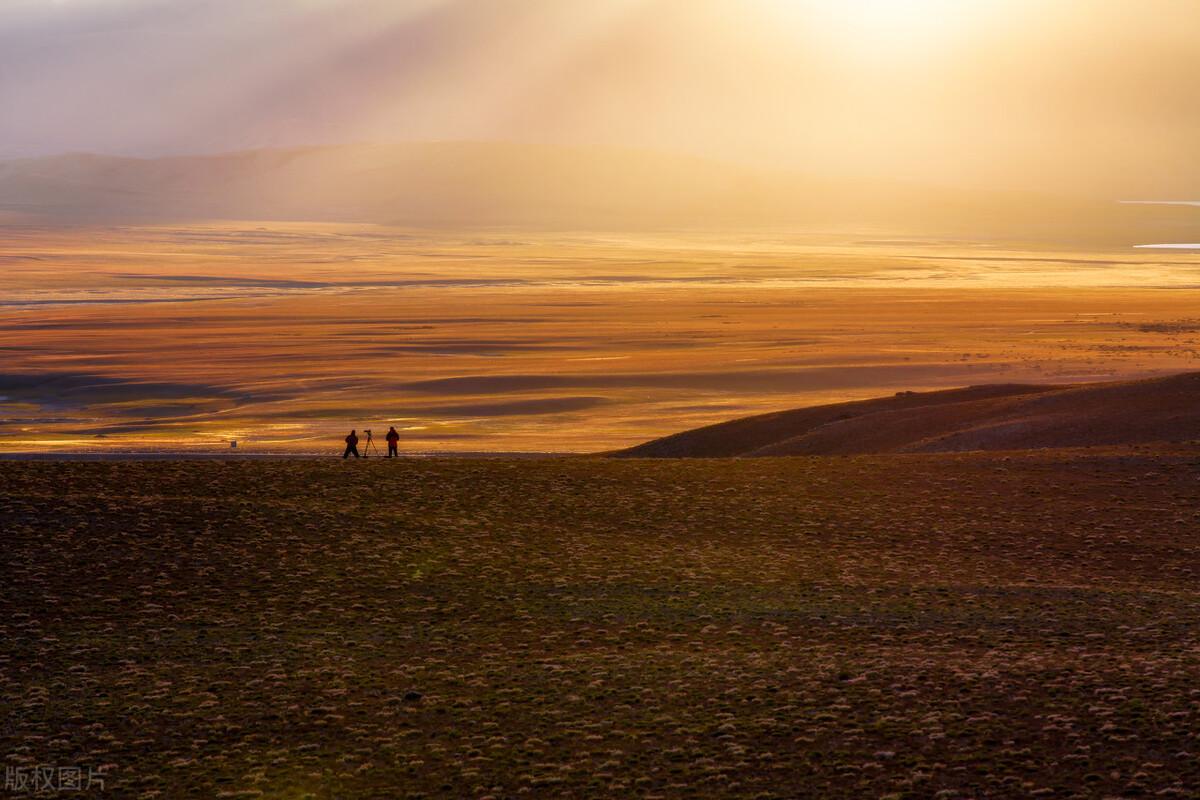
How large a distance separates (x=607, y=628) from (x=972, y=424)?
1710cm

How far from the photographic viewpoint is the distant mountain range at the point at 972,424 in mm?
28141

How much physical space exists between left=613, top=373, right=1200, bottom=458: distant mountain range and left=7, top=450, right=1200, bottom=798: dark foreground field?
9.84 feet

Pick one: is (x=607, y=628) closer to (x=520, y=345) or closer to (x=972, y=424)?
(x=972, y=424)

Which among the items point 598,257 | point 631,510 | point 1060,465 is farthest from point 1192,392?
point 598,257

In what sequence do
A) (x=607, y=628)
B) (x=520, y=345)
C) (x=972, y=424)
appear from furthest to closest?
(x=520, y=345)
(x=972, y=424)
(x=607, y=628)

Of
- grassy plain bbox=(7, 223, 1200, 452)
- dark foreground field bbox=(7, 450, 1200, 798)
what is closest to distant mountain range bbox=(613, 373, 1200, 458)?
dark foreground field bbox=(7, 450, 1200, 798)

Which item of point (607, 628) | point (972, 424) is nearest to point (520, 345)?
point (972, 424)

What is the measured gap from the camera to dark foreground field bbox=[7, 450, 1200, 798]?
11430mm

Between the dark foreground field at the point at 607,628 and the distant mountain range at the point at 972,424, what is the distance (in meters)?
3.00

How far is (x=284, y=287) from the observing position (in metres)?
115

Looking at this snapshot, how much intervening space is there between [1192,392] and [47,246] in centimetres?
17484

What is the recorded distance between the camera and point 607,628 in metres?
15.9

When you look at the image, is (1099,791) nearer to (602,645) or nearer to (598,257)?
(602,645)

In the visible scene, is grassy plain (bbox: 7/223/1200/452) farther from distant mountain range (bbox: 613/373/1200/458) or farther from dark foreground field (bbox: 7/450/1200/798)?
dark foreground field (bbox: 7/450/1200/798)
